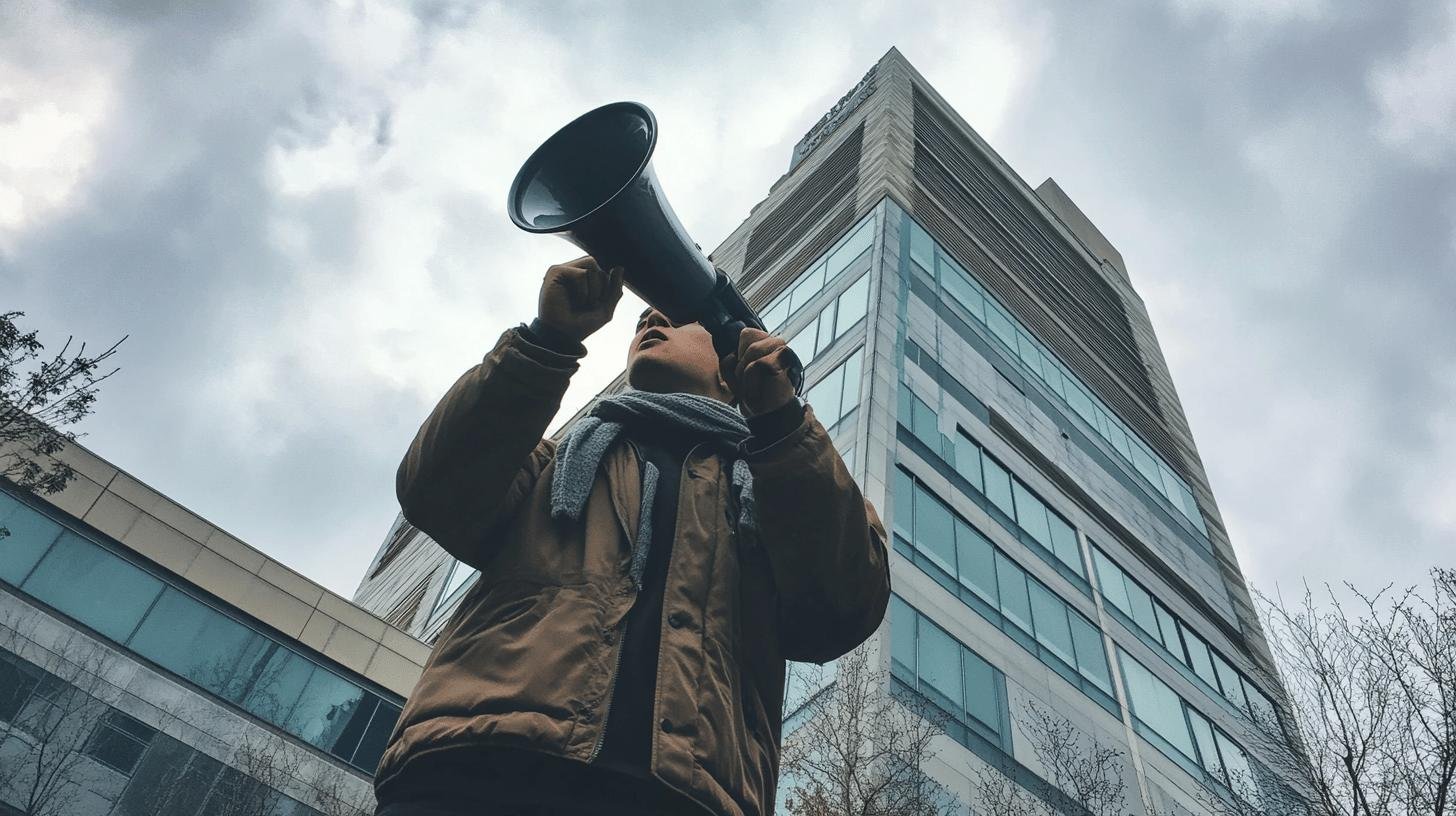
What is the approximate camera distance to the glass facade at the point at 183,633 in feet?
48.6

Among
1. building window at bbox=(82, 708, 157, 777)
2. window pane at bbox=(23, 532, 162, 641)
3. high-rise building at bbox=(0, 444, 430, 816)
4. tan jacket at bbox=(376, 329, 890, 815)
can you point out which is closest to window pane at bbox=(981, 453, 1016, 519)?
high-rise building at bbox=(0, 444, 430, 816)

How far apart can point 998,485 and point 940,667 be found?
5914mm

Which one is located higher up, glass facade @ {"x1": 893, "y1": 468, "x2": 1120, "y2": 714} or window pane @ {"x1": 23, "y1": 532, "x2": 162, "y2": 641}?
glass facade @ {"x1": 893, "y1": 468, "x2": 1120, "y2": 714}

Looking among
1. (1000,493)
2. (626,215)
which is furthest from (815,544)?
(1000,493)

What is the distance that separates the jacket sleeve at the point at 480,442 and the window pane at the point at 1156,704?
17.8 meters

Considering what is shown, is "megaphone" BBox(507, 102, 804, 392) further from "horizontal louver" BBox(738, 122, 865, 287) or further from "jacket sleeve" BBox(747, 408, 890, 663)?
"horizontal louver" BBox(738, 122, 865, 287)

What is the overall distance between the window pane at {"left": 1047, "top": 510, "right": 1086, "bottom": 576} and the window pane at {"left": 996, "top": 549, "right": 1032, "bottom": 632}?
215 cm

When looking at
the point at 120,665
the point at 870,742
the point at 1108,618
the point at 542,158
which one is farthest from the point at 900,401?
the point at 542,158

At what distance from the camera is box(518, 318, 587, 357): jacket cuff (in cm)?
222

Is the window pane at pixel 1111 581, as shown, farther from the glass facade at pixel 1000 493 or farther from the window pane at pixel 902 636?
the window pane at pixel 902 636

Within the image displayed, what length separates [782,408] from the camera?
234 centimetres

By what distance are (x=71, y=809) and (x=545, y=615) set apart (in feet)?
46.2

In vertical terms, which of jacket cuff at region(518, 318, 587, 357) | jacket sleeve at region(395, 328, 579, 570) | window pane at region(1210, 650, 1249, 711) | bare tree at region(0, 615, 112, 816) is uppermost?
window pane at region(1210, 650, 1249, 711)

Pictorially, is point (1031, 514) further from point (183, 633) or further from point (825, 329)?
point (183, 633)
